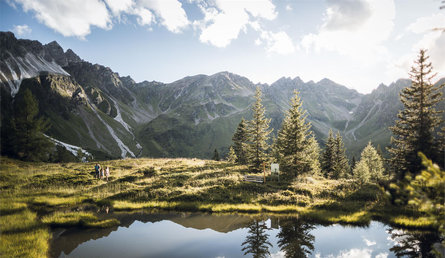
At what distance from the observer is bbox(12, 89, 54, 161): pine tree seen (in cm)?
3578

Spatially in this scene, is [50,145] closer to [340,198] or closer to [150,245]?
[150,245]

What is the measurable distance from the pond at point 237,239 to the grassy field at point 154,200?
107 cm

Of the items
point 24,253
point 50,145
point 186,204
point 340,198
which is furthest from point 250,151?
point 50,145

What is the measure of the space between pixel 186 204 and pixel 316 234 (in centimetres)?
949

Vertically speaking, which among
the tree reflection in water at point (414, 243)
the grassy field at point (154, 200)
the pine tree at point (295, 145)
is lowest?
the tree reflection in water at point (414, 243)

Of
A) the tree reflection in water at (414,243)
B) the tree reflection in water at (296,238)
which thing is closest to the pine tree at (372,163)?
the tree reflection in water at (414,243)

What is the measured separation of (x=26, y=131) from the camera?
36.4 metres

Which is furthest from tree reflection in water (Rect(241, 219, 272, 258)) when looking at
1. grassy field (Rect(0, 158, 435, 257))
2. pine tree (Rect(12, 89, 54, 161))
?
pine tree (Rect(12, 89, 54, 161))

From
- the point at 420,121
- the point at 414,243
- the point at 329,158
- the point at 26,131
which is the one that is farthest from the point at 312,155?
the point at 26,131

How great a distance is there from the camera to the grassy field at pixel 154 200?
39.6 ft

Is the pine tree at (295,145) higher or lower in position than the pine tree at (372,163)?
higher

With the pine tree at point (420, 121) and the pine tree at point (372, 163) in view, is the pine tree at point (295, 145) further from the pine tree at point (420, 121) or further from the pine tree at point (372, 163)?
the pine tree at point (372, 163)

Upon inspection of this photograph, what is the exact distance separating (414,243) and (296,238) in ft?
17.9

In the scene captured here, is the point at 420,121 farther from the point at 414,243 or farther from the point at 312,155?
the point at 312,155
